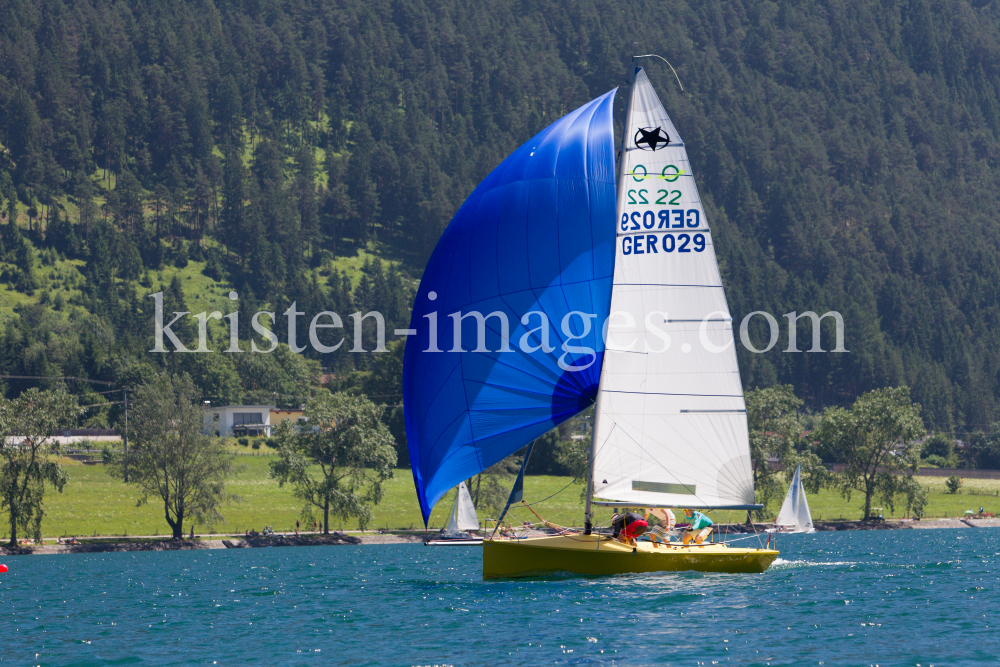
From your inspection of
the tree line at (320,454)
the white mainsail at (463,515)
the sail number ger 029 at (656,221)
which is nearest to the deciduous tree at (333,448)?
the tree line at (320,454)

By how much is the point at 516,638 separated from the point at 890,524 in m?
62.1

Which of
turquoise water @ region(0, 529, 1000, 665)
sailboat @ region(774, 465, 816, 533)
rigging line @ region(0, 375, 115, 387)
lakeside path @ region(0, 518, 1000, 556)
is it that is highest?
rigging line @ region(0, 375, 115, 387)

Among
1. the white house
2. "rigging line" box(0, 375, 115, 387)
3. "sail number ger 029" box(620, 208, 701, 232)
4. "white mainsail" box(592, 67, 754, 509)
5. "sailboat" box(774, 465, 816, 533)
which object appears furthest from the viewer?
"rigging line" box(0, 375, 115, 387)

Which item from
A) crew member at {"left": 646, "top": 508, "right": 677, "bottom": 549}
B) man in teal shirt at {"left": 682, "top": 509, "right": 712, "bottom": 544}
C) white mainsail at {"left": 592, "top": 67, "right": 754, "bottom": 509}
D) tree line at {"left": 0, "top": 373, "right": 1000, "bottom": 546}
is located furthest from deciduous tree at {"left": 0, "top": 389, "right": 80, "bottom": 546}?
man in teal shirt at {"left": 682, "top": 509, "right": 712, "bottom": 544}

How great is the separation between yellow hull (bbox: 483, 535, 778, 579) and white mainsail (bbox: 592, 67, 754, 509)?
48.2 inches

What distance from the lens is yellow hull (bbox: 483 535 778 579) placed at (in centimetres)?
3025

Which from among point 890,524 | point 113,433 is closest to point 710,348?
point 890,524

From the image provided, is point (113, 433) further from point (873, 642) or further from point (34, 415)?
point (873, 642)

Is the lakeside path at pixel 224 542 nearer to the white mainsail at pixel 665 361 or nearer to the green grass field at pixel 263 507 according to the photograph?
the green grass field at pixel 263 507

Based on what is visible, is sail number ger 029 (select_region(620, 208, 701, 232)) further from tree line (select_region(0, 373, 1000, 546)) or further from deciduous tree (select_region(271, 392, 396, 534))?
deciduous tree (select_region(271, 392, 396, 534))

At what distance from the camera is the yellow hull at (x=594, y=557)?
3025 cm

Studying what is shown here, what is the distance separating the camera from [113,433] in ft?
385

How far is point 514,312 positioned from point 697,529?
7.30 m

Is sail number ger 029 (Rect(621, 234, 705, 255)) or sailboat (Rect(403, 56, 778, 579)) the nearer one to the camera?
sailboat (Rect(403, 56, 778, 579))
